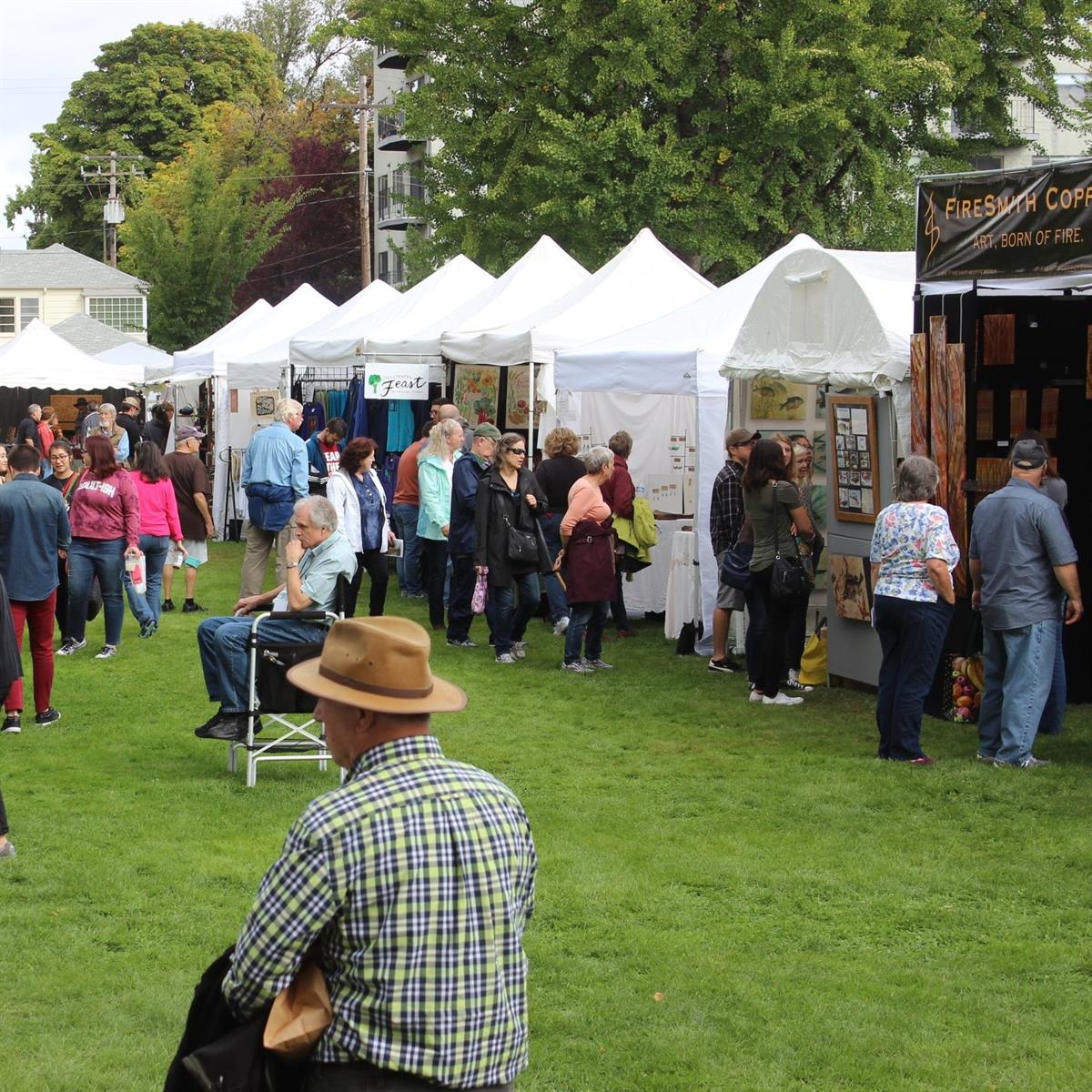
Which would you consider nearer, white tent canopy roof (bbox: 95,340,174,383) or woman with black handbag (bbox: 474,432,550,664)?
woman with black handbag (bbox: 474,432,550,664)

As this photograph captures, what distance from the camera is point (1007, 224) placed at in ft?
31.8

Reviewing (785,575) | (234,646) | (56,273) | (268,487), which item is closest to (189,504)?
(268,487)

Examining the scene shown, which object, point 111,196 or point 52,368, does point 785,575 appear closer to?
point 52,368

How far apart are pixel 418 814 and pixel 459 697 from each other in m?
0.40

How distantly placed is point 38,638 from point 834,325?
19.7 feet

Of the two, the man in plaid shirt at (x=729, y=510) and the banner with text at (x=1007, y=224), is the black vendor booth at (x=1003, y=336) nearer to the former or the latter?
the banner with text at (x=1007, y=224)

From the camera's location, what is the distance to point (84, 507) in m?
13.3

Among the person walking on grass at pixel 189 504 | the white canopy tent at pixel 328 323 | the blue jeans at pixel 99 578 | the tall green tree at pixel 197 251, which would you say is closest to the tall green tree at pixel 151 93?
the tall green tree at pixel 197 251

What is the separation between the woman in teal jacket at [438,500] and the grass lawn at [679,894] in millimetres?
3944

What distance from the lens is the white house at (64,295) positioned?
228 ft

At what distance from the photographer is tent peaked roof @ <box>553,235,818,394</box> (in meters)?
14.0

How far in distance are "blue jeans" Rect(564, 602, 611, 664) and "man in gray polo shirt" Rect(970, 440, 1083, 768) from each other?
4086 millimetres

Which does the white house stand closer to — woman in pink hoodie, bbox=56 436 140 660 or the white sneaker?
woman in pink hoodie, bbox=56 436 140 660

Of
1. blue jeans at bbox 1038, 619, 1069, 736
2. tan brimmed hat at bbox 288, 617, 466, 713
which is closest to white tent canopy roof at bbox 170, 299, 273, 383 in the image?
blue jeans at bbox 1038, 619, 1069, 736
